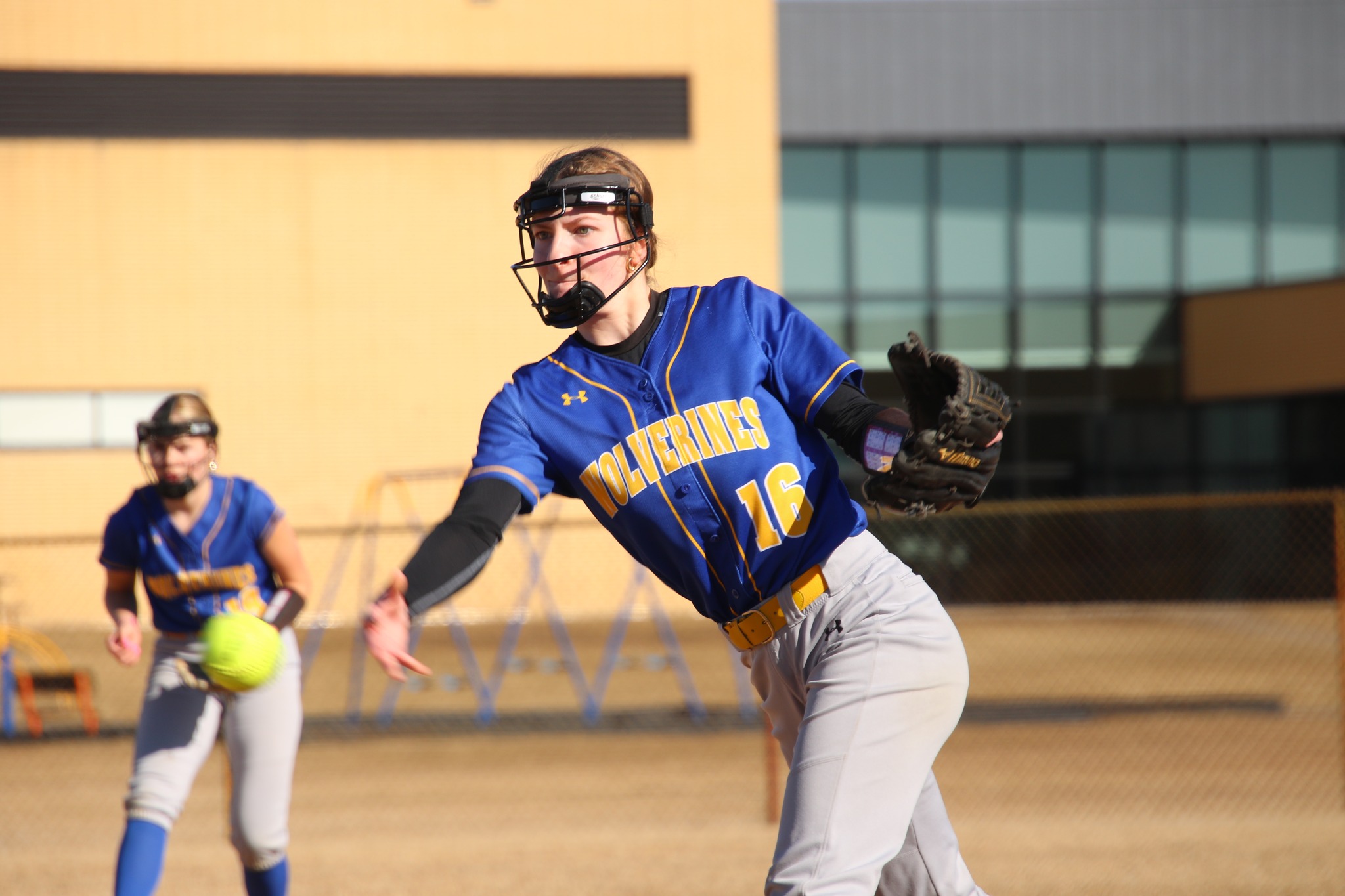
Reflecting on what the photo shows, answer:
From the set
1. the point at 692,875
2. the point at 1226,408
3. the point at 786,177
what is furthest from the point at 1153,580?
the point at 692,875

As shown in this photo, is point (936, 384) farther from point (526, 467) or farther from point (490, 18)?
point (490, 18)

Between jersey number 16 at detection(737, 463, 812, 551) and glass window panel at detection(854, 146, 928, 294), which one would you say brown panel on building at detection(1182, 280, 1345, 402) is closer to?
glass window panel at detection(854, 146, 928, 294)

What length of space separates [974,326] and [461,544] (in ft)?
67.7

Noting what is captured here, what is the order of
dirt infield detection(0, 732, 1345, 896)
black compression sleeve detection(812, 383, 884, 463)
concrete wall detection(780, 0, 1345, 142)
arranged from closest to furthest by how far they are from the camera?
black compression sleeve detection(812, 383, 884, 463) < dirt infield detection(0, 732, 1345, 896) < concrete wall detection(780, 0, 1345, 142)

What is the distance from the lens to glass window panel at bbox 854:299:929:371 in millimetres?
21891

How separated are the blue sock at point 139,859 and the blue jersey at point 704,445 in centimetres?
236

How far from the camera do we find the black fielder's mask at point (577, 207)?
8.98 feet

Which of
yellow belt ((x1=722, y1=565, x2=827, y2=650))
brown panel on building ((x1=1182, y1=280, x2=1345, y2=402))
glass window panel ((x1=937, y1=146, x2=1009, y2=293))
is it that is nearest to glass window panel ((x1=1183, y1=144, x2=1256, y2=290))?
brown panel on building ((x1=1182, y1=280, x2=1345, y2=402))

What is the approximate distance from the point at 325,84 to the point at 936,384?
17.7 metres

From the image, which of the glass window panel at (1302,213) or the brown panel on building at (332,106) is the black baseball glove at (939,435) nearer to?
the brown panel on building at (332,106)

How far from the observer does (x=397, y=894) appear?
5.80m

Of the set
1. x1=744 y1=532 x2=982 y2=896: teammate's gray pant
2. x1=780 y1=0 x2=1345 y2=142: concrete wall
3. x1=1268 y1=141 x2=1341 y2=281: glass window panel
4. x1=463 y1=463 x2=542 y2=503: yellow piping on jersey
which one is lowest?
x1=744 y1=532 x2=982 y2=896: teammate's gray pant

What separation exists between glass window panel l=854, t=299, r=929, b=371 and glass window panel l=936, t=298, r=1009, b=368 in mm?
365

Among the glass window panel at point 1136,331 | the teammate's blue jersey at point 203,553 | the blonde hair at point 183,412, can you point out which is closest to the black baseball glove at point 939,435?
the teammate's blue jersey at point 203,553
